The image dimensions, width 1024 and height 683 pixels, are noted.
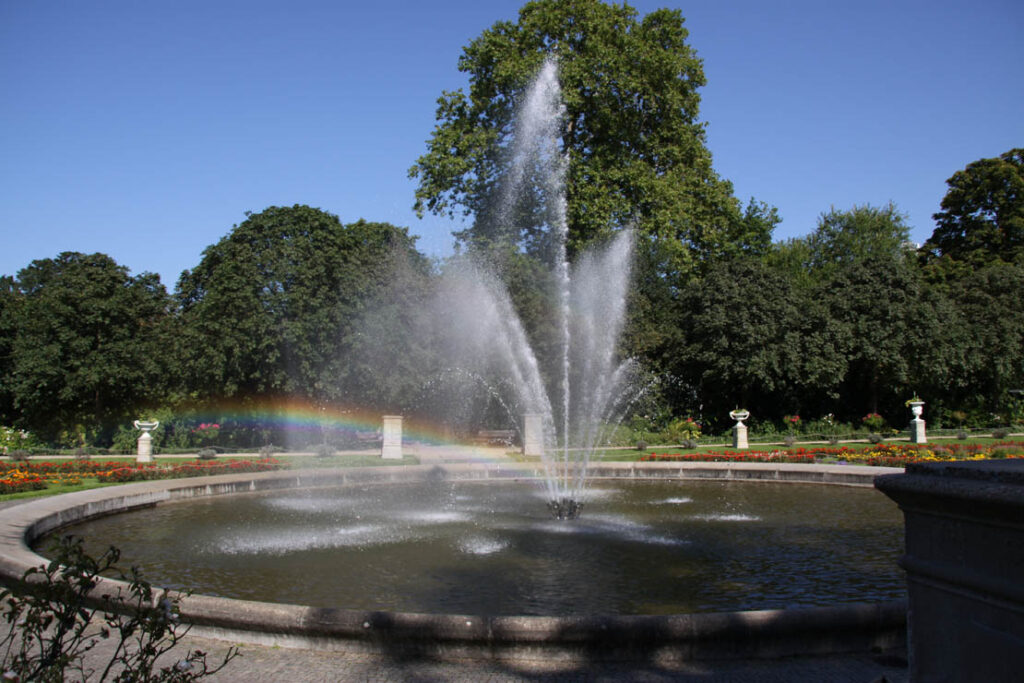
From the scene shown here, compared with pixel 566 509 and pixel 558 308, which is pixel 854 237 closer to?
pixel 558 308

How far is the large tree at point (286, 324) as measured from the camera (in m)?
29.1

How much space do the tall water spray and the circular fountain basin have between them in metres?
12.2

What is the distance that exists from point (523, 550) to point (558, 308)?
70.2ft

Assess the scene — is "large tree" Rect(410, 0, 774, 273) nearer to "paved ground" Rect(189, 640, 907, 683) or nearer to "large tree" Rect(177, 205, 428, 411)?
"large tree" Rect(177, 205, 428, 411)

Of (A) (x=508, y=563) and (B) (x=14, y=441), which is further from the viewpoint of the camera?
(B) (x=14, y=441)

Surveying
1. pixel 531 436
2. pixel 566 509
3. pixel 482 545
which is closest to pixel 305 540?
pixel 482 545

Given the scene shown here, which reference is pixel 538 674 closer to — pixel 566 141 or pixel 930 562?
pixel 930 562

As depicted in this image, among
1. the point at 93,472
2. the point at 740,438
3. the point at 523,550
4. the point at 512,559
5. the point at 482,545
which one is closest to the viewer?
the point at 512,559

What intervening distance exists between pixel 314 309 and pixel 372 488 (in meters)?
13.1

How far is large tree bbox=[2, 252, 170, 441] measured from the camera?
114ft

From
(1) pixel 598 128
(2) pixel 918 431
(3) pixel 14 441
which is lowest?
(3) pixel 14 441

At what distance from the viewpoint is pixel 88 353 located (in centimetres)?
3525

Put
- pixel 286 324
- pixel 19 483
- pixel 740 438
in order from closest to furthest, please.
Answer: pixel 19 483 < pixel 740 438 < pixel 286 324

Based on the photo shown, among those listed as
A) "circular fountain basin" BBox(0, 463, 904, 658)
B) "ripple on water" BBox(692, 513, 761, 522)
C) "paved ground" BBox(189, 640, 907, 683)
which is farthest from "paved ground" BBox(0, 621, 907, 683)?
"ripple on water" BBox(692, 513, 761, 522)
